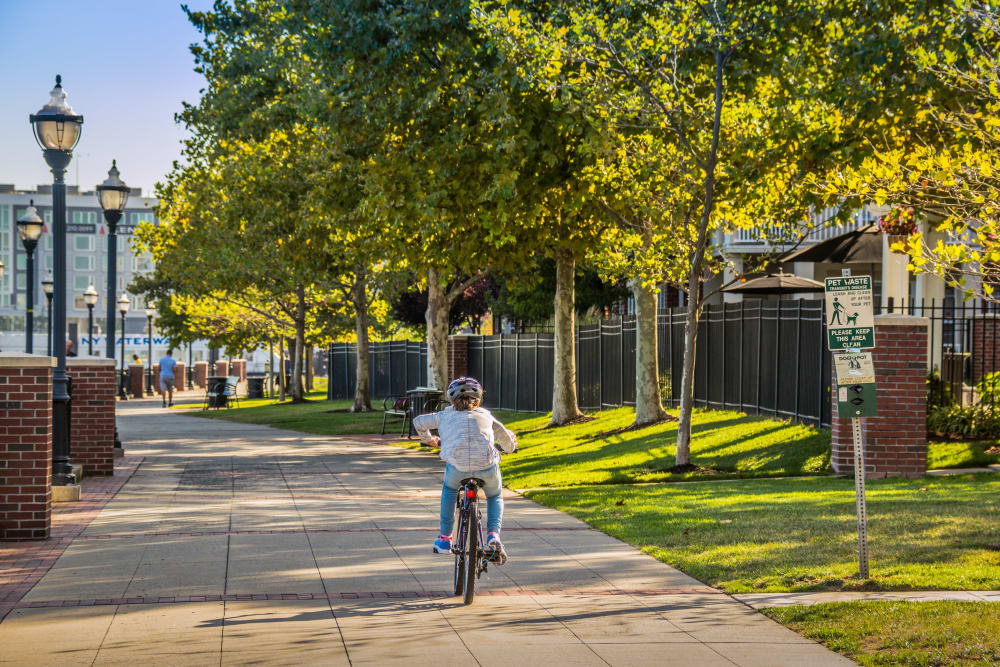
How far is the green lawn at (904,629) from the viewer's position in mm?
6637

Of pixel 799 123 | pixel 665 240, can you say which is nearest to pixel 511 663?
pixel 799 123

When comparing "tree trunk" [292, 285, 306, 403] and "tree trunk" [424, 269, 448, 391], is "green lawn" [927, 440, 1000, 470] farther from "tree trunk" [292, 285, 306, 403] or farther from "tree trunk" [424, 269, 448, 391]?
"tree trunk" [292, 285, 306, 403]

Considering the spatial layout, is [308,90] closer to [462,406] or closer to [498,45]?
[498,45]

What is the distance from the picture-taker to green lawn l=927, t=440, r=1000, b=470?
51.9 feet

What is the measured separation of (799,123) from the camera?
46.5 ft

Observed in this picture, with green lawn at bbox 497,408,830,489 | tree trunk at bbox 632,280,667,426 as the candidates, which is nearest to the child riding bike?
green lawn at bbox 497,408,830,489

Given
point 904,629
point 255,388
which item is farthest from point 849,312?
point 255,388

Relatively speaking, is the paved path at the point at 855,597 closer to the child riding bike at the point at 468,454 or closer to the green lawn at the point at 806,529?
the green lawn at the point at 806,529

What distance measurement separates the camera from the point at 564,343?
25.0 metres

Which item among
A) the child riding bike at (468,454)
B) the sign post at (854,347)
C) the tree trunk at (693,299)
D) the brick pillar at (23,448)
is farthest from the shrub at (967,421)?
the brick pillar at (23,448)

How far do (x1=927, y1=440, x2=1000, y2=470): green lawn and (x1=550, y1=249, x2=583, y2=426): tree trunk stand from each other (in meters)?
9.67

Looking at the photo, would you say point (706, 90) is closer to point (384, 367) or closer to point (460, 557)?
point (460, 557)

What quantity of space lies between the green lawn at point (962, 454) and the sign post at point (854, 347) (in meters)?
7.57

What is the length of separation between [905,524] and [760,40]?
7.33m
